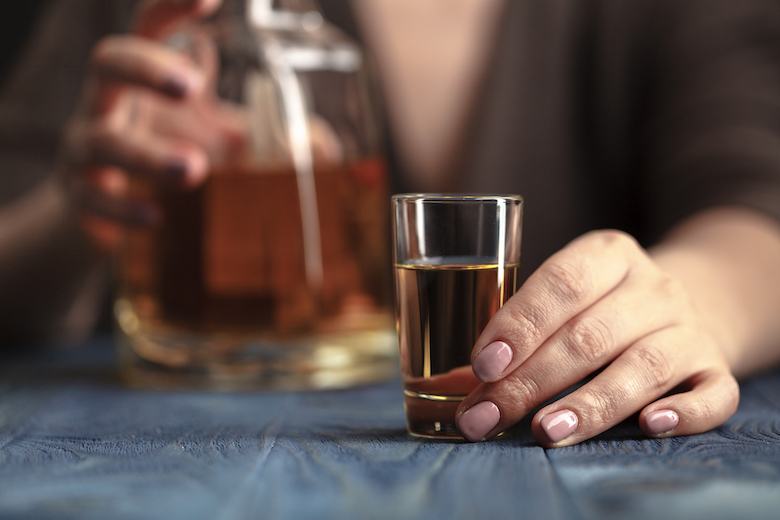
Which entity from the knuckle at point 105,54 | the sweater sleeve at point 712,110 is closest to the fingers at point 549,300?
the sweater sleeve at point 712,110

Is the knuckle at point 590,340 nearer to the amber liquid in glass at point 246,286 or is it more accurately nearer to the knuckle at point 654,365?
the knuckle at point 654,365

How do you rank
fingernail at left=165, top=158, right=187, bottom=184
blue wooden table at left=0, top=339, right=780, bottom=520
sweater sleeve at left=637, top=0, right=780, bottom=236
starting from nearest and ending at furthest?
blue wooden table at left=0, top=339, right=780, bottom=520 → fingernail at left=165, top=158, right=187, bottom=184 → sweater sleeve at left=637, top=0, right=780, bottom=236

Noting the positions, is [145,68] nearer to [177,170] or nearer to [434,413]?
[177,170]

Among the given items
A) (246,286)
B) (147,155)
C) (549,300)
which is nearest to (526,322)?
(549,300)

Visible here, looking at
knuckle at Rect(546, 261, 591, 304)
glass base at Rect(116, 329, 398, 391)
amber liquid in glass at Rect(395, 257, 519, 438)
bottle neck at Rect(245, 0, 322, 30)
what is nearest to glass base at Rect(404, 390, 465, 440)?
amber liquid in glass at Rect(395, 257, 519, 438)

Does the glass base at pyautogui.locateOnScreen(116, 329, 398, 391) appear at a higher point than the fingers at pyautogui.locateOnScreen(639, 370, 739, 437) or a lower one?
lower

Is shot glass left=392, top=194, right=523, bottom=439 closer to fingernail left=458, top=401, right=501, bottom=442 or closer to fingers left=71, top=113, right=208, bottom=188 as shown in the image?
fingernail left=458, top=401, right=501, bottom=442

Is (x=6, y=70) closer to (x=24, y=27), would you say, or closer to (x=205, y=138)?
(x=24, y=27)

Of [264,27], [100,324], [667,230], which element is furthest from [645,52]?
[100,324]
